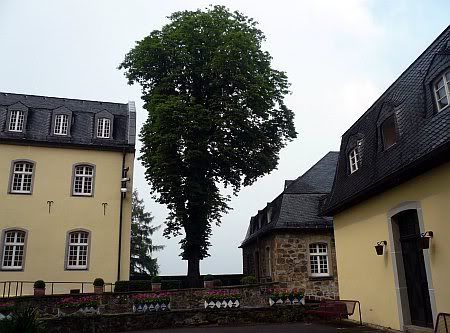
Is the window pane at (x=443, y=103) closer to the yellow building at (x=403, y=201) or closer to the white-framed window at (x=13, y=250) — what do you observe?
the yellow building at (x=403, y=201)

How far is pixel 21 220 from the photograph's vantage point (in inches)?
763

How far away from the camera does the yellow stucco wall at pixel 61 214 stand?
62.7 ft

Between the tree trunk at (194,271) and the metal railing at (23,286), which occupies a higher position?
the tree trunk at (194,271)

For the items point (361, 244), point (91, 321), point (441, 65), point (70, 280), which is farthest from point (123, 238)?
point (441, 65)

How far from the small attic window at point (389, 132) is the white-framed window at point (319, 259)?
971 cm

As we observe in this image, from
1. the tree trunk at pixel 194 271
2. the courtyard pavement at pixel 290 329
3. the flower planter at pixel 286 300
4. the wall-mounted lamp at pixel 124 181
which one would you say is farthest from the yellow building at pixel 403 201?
the wall-mounted lamp at pixel 124 181

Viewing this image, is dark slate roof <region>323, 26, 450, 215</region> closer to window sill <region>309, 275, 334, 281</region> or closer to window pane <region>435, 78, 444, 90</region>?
window pane <region>435, 78, 444, 90</region>

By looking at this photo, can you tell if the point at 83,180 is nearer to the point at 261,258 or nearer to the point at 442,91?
the point at 261,258

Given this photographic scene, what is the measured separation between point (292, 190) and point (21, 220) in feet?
46.1

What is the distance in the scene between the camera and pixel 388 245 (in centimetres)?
1073

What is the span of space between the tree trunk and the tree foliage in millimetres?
19574

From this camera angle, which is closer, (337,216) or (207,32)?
(337,216)

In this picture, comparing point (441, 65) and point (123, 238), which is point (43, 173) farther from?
point (441, 65)

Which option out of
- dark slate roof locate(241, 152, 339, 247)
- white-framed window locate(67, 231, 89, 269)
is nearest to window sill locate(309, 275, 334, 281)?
dark slate roof locate(241, 152, 339, 247)
